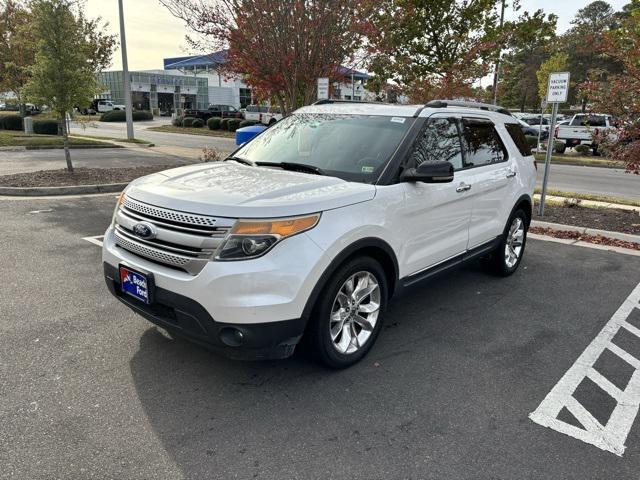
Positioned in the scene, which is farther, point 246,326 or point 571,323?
point 571,323

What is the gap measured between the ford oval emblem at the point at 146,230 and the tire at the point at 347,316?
44.4 inches

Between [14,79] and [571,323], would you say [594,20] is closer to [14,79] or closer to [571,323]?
[14,79]

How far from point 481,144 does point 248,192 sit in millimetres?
2780

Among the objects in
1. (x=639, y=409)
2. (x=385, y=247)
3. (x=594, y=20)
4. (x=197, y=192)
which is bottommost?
(x=639, y=409)

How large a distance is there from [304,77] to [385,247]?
29.3 ft

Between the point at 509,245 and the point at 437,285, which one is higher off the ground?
the point at 509,245

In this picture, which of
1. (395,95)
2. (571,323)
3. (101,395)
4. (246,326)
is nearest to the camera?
(246,326)

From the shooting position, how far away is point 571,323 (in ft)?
14.8

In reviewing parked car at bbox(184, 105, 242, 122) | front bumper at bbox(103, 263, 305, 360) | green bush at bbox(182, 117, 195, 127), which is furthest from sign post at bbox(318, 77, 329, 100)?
parked car at bbox(184, 105, 242, 122)

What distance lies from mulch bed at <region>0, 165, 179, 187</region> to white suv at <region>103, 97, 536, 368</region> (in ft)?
22.7

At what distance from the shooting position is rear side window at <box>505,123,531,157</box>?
5.59 m

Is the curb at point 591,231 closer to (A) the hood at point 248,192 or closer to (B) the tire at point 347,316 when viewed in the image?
(B) the tire at point 347,316

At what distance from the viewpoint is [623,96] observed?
333 inches

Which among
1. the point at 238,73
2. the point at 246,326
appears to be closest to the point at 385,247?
the point at 246,326
